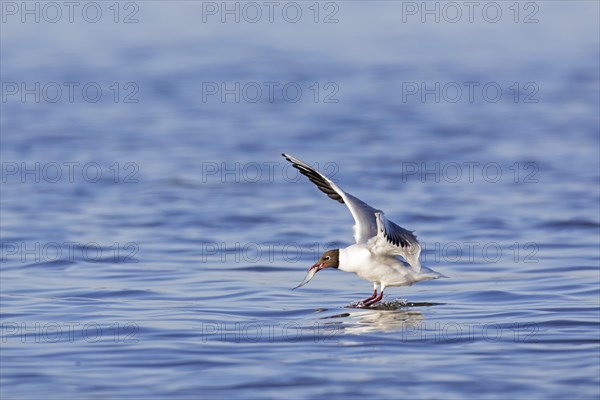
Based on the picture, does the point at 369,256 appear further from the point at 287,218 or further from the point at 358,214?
the point at 287,218

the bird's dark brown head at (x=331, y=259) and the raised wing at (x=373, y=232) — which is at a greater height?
the raised wing at (x=373, y=232)

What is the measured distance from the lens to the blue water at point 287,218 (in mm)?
10148

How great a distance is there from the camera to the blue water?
33.3 ft

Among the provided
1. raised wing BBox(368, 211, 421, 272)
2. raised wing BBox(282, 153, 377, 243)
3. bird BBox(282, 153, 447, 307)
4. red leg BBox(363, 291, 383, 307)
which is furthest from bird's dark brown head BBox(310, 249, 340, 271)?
red leg BBox(363, 291, 383, 307)

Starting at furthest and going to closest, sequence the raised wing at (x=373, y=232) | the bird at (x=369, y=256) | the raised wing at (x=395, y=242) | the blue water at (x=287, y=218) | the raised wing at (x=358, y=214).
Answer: the raised wing at (x=358, y=214) < the bird at (x=369, y=256) < the raised wing at (x=373, y=232) < the raised wing at (x=395, y=242) < the blue water at (x=287, y=218)

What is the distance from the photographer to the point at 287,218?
18.6 metres

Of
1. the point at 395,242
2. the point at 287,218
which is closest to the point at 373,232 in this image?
the point at 395,242

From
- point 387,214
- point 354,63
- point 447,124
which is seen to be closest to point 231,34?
point 354,63

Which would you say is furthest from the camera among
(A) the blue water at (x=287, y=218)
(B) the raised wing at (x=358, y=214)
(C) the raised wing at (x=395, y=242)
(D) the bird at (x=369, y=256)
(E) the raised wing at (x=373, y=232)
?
(B) the raised wing at (x=358, y=214)

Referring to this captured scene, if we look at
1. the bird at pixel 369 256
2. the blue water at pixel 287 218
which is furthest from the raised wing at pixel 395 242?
the blue water at pixel 287 218

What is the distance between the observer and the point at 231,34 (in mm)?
50656

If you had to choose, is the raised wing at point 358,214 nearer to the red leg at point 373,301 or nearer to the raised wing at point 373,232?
the raised wing at point 373,232

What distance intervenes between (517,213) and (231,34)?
33094 mm

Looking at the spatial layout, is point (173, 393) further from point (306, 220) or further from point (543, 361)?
point (306, 220)
